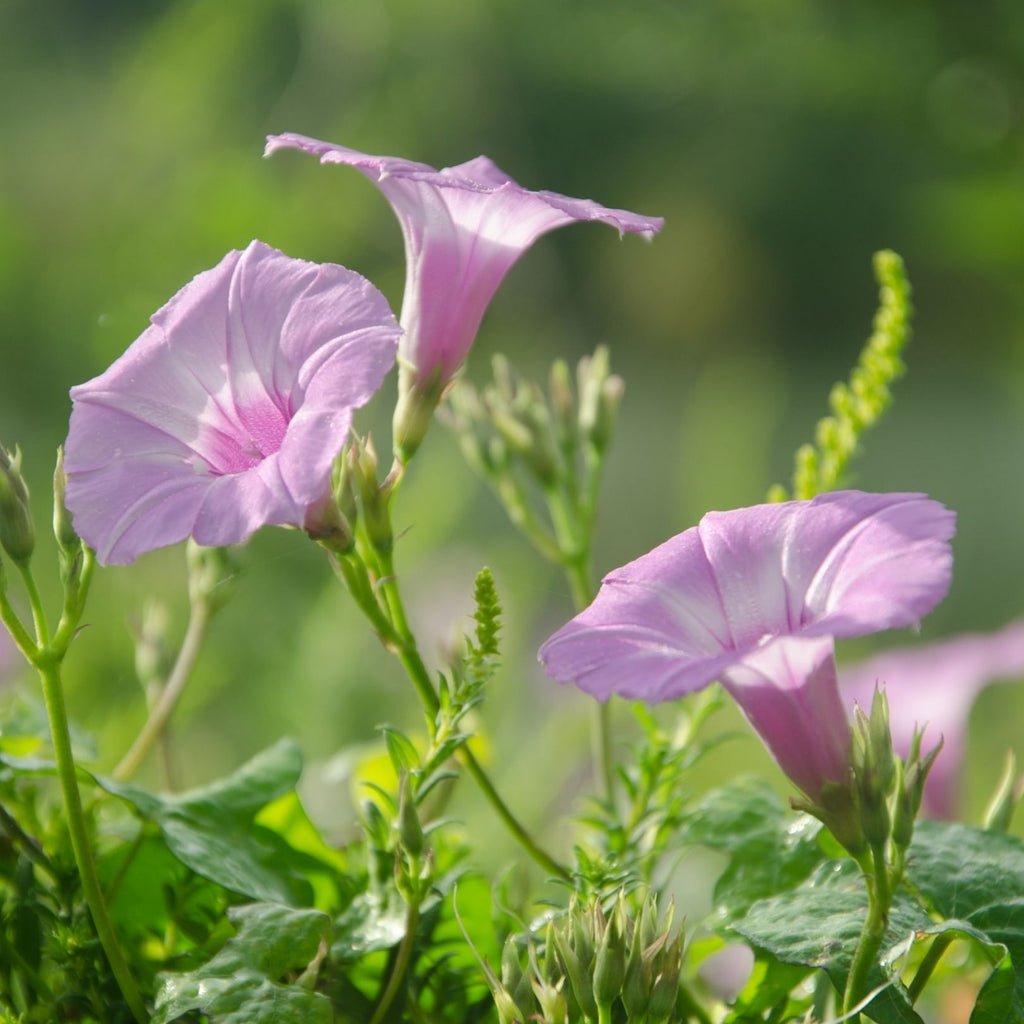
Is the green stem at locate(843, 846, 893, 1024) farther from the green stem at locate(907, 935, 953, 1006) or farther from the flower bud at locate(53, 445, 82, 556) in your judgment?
the flower bud at locate(53, 445, 82, 556)

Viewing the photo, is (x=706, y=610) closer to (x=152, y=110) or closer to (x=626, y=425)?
(x=152, y=110)

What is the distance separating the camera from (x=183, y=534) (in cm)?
32

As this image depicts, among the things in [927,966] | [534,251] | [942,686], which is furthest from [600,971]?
[534,251]

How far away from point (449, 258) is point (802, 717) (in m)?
0.18

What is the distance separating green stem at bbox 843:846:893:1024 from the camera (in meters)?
0.30

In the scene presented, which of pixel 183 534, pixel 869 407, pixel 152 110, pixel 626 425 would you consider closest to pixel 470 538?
pixel 152 110

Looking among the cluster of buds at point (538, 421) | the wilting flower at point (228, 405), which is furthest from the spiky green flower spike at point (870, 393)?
the wilting flower at point (228, 405)

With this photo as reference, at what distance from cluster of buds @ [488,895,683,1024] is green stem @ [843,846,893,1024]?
0.04 metres

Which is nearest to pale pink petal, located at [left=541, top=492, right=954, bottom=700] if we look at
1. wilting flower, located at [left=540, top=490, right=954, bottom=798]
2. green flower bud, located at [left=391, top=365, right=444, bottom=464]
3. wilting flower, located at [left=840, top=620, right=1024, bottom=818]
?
wilting flower, located at [left=540, top=490, right=954, bottom=798]

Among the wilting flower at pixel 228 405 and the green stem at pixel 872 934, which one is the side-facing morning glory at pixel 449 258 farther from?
the green stem at pixel 872 934

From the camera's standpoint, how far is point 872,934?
0.99 ft

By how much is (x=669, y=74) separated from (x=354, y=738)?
2774 millimetres

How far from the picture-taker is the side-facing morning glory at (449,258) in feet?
1.33

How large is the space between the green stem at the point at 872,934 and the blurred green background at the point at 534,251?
0.69 ft
